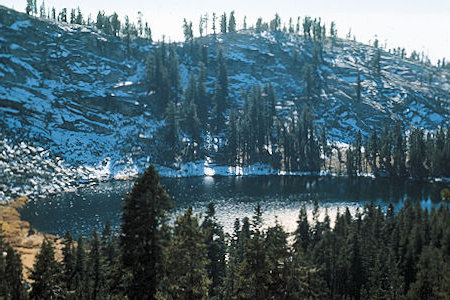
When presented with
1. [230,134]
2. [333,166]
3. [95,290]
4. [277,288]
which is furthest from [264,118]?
[277,288]

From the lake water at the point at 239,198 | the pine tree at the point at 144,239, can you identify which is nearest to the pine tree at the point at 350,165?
the lake water at the point at 239,198

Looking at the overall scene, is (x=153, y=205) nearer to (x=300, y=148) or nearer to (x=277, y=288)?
(x=277, y=288)

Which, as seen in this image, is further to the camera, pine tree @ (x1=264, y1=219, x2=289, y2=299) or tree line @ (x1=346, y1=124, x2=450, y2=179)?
tree line @ (x1=346, y1=124, x2=450, y2=179)

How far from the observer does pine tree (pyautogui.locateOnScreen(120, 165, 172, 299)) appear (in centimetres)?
2305

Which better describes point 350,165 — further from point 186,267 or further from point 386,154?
point 186,267

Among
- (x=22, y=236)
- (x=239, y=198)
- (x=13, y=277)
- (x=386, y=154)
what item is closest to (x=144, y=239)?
(x=13, y=277)

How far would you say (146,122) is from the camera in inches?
7338

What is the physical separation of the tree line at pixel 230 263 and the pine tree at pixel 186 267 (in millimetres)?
58

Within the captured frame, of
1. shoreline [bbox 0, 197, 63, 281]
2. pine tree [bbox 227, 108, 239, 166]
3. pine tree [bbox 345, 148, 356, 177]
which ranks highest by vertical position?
pine tree [bbox 227, 108, 239, 166]

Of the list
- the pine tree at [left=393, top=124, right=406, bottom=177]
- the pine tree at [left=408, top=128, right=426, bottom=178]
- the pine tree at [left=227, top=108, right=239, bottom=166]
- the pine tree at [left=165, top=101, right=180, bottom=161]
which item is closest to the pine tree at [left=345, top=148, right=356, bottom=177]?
the pine tree at [left=393, top=124, right=406, bottom=177]

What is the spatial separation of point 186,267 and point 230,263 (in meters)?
32.7

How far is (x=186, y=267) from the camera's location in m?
24.3

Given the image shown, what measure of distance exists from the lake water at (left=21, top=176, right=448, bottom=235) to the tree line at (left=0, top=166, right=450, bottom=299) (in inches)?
1090

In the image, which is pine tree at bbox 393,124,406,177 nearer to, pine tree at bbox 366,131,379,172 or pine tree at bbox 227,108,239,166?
pine tree at bbox 366,131,379,172
